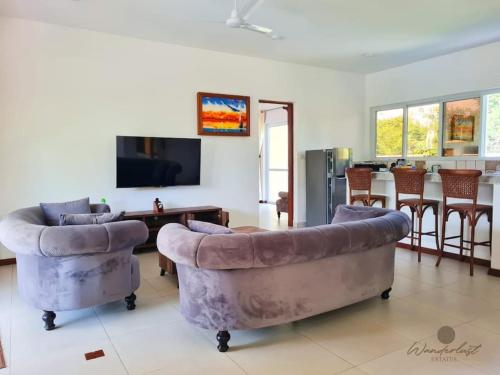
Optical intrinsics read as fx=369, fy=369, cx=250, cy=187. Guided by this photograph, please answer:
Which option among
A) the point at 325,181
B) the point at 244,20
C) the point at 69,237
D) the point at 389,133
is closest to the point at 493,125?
the point at 389,133

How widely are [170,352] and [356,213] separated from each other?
6.49 feet

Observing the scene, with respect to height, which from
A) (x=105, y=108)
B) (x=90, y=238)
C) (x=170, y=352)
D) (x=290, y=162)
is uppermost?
(x=105, y=108)

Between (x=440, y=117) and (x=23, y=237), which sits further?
(x=440, y=117)

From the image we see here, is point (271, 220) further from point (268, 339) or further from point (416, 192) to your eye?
point (268, 339)

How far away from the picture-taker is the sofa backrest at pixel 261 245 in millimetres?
2240

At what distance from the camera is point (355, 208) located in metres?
3.49

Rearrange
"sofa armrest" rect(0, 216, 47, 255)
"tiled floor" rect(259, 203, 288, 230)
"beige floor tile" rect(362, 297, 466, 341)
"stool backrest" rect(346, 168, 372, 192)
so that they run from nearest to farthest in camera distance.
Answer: "sofa armrest" rect(0, 216, 47, 255) < "beige floor tile" rect(362, 297, 466, 341) < "stool backrest" rect(346, 168, 372, 192) < "tiled floor" rect(259, 203, 288, 230)

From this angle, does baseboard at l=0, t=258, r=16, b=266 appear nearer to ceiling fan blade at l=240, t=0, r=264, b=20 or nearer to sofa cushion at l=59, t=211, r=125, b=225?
sofa cushion at l=59, t=211, r=125, b=225

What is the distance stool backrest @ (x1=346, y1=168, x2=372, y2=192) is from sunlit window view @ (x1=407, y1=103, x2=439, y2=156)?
78.9 inches

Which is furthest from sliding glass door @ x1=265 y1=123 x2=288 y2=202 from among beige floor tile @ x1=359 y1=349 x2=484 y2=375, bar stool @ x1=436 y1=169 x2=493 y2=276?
beige floor tile @ x1=359 y1=349 x2=484 y2=375

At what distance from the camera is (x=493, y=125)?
555 centimetres

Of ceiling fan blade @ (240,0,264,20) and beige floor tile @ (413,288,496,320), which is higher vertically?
ceiling fan blade @ (240,0,264,20)

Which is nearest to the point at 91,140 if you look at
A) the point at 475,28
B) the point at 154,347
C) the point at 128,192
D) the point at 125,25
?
the point at 128,192

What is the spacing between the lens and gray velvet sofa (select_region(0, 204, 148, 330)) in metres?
2.57
